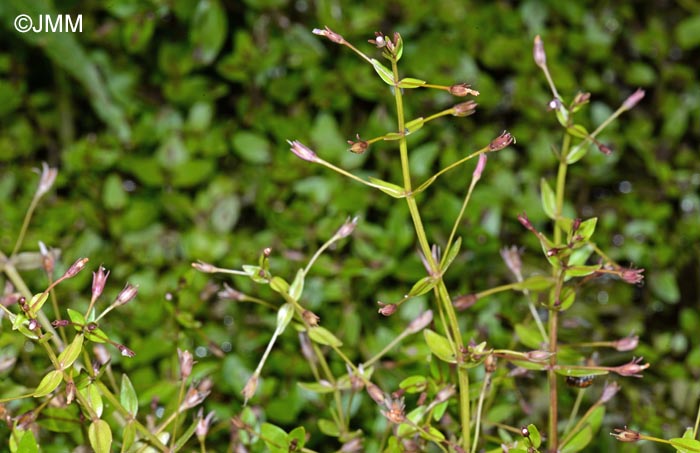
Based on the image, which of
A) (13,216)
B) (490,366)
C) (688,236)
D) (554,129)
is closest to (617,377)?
(688,236)

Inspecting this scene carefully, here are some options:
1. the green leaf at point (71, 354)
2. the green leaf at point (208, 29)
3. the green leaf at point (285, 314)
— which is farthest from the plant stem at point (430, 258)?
the green leaf at point (208, 29)

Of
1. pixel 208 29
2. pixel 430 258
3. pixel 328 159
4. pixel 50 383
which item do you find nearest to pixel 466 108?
pixel 430 258

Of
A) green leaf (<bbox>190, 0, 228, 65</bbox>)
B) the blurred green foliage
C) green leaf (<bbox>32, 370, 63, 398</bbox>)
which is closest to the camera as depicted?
green leaf (<bbox>32, 370, 63, 398</bbox>)

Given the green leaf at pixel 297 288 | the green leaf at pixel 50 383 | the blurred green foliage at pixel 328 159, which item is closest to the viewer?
the green leaf at pixel 50 383

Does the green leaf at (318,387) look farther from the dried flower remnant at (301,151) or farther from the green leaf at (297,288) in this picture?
the dried flower remnant at (301,151)

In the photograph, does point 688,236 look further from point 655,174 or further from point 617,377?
point 617,377

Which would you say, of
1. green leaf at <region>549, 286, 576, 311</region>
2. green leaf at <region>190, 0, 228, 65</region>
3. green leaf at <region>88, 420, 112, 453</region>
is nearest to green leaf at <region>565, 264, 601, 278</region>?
green leaf at <region>549, 286, 576, 311</region>

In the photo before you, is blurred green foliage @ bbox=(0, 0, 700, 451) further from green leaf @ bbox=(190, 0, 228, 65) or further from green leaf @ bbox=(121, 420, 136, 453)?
green leaf @ bbox=(121, 420, 136, 453)
